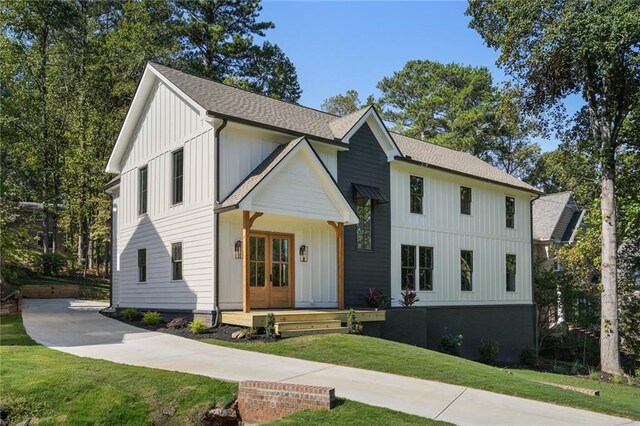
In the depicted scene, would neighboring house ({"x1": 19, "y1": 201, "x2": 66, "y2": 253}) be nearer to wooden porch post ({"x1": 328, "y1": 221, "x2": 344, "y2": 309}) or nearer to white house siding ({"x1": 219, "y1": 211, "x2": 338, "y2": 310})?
white house siding ({"x1": 219, "y1": 211, "x2": 338, "y2": 310})

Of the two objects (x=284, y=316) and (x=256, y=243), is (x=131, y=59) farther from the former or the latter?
(x=284, y=316)

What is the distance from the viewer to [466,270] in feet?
70.2

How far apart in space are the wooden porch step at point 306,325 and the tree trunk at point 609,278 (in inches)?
376

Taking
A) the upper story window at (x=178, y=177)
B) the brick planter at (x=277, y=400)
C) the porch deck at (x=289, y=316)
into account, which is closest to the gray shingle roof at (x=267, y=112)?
the upper story window at (x=178, y=177)

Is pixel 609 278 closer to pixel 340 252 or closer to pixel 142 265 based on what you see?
pixel 340 252

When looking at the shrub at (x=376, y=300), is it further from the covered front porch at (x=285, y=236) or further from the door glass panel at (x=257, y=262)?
the door glass panel at (x=257, y=262)

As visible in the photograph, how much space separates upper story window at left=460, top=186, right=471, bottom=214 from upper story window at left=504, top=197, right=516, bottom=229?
2639 millimetres

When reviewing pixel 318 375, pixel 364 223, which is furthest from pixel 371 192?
pixel 318 375

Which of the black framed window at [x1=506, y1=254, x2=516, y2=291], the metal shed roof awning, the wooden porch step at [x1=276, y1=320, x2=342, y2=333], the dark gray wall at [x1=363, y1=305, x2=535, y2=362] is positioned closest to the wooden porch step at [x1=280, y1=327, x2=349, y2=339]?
the wooden porch step at [x1=276, y1=320, x2=342, y2=333]

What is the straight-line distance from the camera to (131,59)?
32594 millimetres

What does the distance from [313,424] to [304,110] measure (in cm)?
1363

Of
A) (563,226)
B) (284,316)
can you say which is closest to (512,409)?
(284,316)

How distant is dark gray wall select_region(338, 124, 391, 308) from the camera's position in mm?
16953

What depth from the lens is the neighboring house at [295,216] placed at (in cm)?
1446
